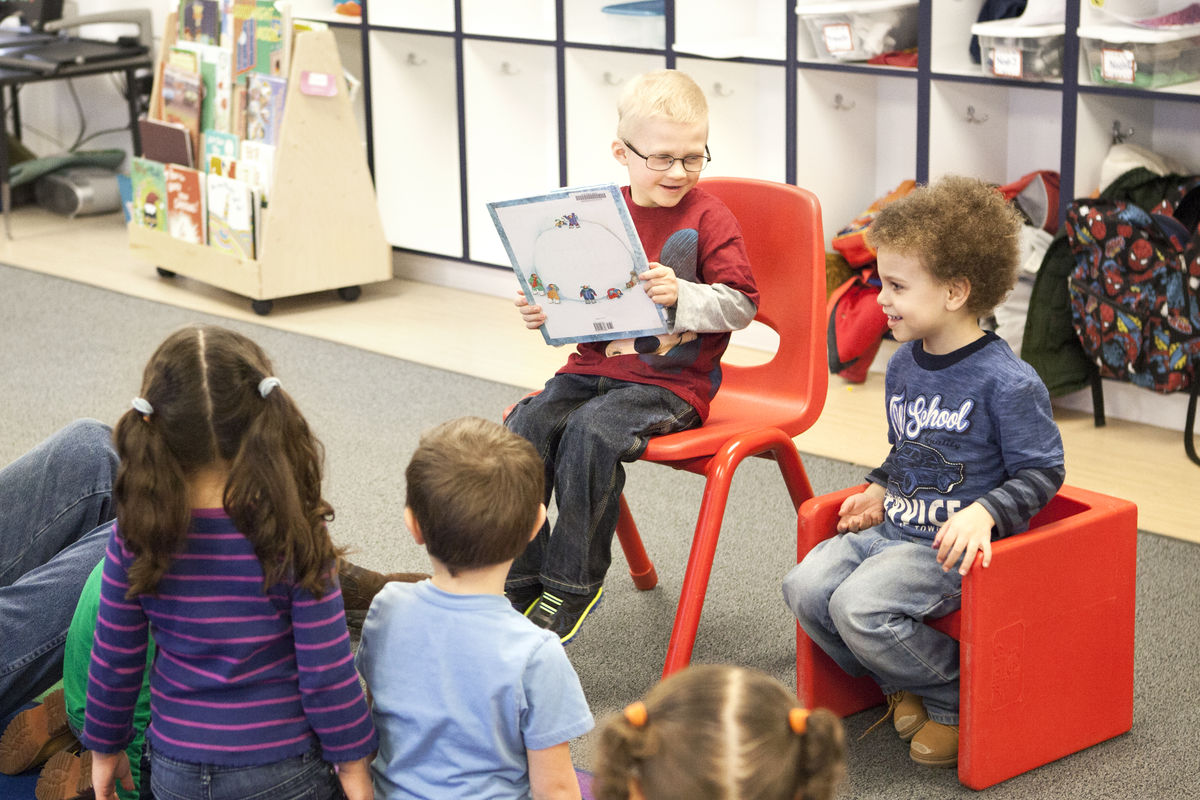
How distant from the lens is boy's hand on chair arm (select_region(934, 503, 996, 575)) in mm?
1563

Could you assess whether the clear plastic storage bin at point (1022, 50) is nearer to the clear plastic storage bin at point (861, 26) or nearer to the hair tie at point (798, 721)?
the clear plastic storage bin at point (861, 26)

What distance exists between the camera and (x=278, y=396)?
1.25 metres

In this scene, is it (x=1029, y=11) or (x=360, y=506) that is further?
(x=1029, y=11)

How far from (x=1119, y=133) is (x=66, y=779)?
94.7 inches

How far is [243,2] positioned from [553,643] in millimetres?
3092

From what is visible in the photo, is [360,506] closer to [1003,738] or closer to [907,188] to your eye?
[1003,738]

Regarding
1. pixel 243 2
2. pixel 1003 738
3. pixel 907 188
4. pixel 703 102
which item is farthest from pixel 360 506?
pixel 243 2

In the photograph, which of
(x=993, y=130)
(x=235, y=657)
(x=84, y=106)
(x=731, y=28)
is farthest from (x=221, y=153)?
(x=235, y=657)

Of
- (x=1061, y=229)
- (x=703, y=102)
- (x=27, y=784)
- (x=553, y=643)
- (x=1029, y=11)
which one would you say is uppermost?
(x=1029, y=11)

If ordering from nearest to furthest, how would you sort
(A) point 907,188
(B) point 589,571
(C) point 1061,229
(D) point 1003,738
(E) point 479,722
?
(E) point 479,722 < (D) point 1003,738 < (B) point 589,571 < (C) point 1061,229 < (A) point 907,188

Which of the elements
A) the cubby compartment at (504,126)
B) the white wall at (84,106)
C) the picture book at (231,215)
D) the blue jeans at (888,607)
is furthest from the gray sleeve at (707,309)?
the white wall at (84,106)

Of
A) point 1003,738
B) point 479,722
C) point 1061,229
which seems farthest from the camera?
point 1061,229

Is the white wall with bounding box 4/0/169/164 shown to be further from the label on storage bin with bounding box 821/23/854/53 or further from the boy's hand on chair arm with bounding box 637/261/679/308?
the boy's hand on chair arm with bounding box 637/261/679/308

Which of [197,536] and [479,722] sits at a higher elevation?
[197,536]
